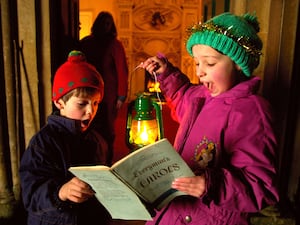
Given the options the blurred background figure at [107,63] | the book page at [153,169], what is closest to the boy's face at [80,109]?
the book page at [153,169]

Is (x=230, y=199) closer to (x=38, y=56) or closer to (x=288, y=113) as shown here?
(x=288, y=113)

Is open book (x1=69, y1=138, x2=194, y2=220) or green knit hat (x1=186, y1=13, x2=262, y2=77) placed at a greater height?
green knit hat (x1=186, y1=13, x2=262, y2=77)

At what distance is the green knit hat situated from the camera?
96 centimetres

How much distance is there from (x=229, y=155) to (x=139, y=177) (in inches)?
12.3

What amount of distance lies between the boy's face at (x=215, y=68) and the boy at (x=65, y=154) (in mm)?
416

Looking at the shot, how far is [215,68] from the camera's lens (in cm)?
100

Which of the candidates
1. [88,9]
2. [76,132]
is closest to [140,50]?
[88,9]

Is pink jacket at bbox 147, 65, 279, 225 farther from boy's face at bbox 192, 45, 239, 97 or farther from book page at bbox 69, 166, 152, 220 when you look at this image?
book page at bbox 69, 166, 152, 220

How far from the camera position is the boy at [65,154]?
1.03m

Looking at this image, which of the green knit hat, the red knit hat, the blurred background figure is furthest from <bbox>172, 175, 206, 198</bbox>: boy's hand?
the blurred background figure

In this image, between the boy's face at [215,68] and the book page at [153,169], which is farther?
the boy's face at [215,68]

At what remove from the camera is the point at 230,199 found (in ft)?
2.94

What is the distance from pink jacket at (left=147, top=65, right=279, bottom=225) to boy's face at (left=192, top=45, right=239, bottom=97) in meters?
0.03

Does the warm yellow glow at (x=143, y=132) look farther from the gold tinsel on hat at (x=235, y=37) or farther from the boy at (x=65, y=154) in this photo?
the gold tinsel on hat at (x=235, y=37)
